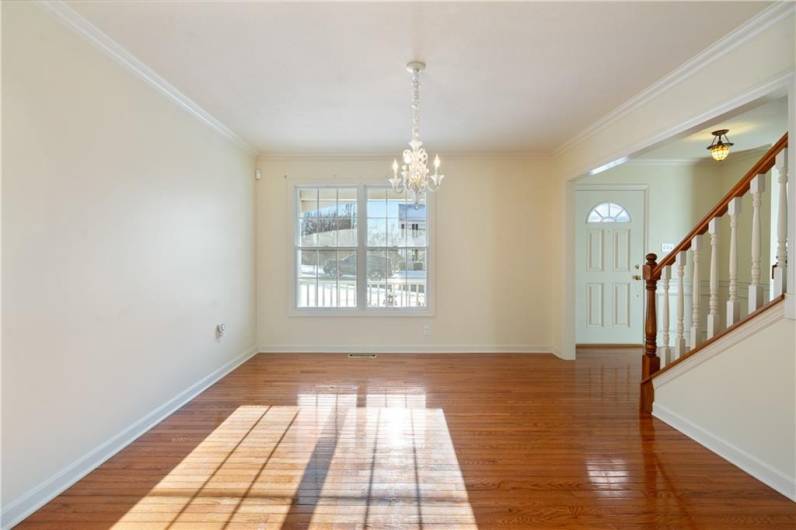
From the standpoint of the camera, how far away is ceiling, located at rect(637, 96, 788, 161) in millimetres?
3310

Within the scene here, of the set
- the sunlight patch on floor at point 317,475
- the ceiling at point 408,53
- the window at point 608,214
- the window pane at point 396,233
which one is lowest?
the sunlight patch on floor at point 317,475

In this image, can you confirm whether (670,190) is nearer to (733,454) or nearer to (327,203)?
(733,454)

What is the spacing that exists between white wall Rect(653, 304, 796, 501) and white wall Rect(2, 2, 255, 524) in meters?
3.88

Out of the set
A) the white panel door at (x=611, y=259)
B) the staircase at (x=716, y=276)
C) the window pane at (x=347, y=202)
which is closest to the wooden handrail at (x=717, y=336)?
the staircase at (x=716, y=276)

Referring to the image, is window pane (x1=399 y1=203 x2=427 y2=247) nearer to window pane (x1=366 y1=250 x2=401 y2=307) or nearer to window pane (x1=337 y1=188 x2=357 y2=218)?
window pane (x1=366 y1=250 x2=401 y2=307)

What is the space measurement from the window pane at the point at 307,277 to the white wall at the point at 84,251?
5.24ft

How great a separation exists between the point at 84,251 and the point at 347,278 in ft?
10.1

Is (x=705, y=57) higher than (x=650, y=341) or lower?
higher

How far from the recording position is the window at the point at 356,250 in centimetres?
497

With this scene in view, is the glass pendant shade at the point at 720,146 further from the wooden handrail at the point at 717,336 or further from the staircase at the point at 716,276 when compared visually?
the wooden handrail at the point at 717,336

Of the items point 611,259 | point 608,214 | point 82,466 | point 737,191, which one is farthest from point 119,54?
point 611,259

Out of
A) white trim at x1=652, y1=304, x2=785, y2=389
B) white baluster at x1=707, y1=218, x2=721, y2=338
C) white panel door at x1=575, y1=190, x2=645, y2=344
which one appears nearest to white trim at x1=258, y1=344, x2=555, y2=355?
white panel door at x1=575, y1=190, x2=645, y2=344

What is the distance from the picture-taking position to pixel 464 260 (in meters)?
4.87

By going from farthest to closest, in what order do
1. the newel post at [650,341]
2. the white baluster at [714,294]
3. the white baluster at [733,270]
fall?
the newel post at [650,341] < the white baluster at [714,294] < the white baluster at [733,270]
